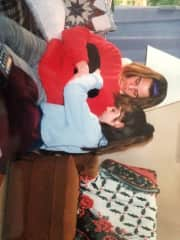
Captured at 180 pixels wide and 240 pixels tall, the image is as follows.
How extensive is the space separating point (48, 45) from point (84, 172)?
448 mm

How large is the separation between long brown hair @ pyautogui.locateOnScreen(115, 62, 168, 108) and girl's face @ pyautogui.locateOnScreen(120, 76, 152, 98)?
0.02 metres

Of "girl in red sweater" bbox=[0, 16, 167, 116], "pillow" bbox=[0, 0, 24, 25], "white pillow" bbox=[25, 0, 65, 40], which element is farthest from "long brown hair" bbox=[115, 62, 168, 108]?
"pillow" bbox=[0, 0, 24, 25]

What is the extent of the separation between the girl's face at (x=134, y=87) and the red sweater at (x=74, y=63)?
3cm

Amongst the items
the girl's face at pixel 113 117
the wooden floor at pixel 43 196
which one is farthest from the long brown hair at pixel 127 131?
the wooden floor at pixel 43 196

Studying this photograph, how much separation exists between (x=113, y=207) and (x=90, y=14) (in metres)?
0.69

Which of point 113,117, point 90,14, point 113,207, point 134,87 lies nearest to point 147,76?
point 134,87

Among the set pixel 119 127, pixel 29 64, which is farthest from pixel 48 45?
pixel 119 127

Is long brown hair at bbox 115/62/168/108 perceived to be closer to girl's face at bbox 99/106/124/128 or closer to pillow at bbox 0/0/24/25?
girl's face at bbox 99/106/124/128

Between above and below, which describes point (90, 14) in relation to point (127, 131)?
above

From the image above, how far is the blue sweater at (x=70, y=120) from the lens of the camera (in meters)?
1.25

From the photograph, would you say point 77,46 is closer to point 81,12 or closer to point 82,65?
point 82,65

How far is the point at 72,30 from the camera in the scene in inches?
54.1

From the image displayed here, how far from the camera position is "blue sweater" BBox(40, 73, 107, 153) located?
125 centimetres

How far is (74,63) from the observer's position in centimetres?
130
